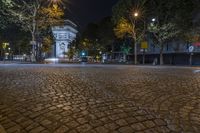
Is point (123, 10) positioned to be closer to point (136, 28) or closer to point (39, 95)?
point (136, 28)

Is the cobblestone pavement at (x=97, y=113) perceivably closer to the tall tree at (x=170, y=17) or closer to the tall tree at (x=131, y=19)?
the tall tree at (x=170, y=17)

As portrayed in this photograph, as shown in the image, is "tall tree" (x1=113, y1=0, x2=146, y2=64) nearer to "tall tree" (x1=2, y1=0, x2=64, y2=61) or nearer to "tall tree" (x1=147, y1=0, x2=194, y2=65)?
"tall tree" (x1=147, y1=0, x2=194, y2=65)

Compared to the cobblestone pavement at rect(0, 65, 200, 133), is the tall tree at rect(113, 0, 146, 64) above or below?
above

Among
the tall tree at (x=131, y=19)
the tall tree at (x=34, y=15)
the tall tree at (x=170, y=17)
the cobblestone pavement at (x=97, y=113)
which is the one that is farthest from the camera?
the tall tree at (x=131, y=19)

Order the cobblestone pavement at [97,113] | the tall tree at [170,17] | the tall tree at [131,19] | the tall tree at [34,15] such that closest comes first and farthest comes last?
the cobblestone pavement at [97,113] < the tall tree at [34,15] < the tall tree at [170,17] < the tall tree at [131,19]

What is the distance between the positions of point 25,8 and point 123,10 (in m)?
17.2

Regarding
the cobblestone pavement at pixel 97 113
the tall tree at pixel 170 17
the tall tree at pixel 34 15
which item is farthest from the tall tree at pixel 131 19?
the cobblestone pavement at pixel 97 113

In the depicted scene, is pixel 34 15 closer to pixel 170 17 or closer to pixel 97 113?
pixel 170 17

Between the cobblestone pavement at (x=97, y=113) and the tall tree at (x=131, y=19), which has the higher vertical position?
the tall tree at (x=131, y=19)

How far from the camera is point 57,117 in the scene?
5852mm

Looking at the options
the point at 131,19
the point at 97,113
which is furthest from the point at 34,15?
the point at 97,113

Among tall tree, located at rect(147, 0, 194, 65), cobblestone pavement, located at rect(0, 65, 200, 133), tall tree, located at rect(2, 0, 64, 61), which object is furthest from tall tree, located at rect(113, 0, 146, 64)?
cobblestone pavement, located at rect(0, 65, 200, 133)

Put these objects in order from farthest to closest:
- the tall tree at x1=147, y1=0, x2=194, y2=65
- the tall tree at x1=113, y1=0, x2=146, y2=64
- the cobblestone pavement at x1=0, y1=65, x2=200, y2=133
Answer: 1. the tall tree at x1=113, y1=0, x2=146, y2=64
2. the tall tree at x1=147, y1=0, x2=194, y2=65
3. the cobblestone pavement at x1=0, y1=65, x2=200, y2=133

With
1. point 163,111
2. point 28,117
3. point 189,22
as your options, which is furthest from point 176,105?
point 189,22
